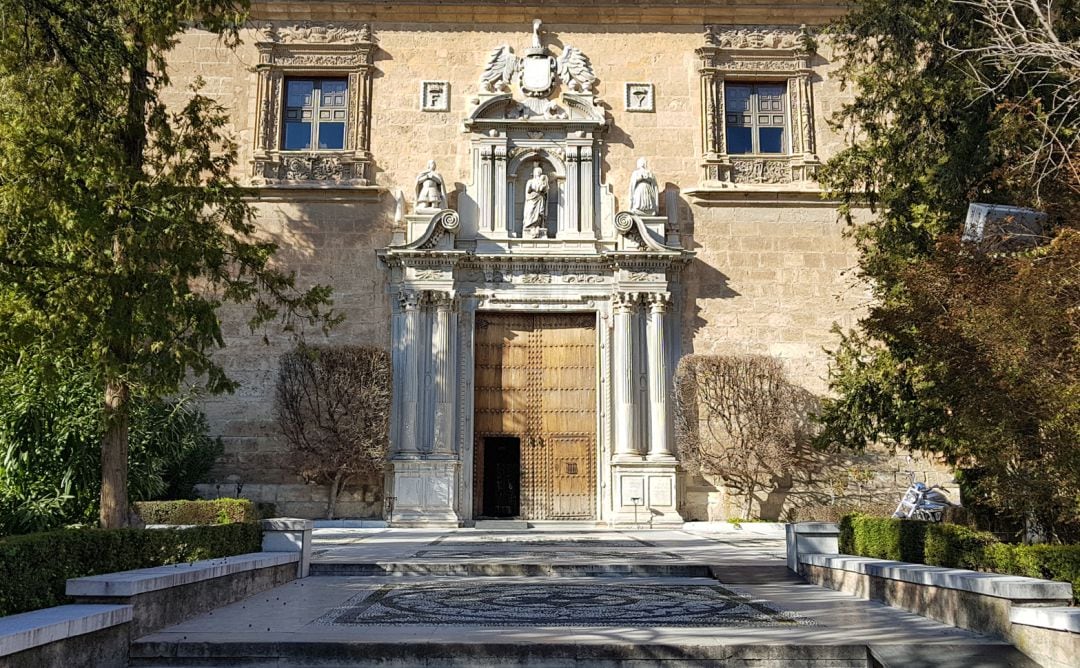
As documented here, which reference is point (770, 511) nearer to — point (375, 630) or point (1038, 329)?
point (1038, 329)

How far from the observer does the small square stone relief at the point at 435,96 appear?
18.5 meters

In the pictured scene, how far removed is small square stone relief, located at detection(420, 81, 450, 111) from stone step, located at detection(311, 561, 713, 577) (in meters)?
11.7

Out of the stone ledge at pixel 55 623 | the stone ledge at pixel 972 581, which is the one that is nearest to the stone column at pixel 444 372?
the stone ledge at pixel 972 581

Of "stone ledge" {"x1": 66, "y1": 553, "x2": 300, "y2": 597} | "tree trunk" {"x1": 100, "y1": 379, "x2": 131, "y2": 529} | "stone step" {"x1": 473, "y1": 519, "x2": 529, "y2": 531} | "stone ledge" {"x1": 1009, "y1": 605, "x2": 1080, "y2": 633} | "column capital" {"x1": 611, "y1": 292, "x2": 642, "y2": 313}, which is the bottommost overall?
"stone step" {"x1": 473, "y1": 519, "x2": 529, "y2": 531}

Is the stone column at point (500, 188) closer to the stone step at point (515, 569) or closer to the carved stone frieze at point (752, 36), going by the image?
the carved stone frieze at point (752, 36)

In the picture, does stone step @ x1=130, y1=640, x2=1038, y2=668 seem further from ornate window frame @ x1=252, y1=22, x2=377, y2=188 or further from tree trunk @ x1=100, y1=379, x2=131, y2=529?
ornate window frame @ x1=252, y1=22, x2=377, y2=188

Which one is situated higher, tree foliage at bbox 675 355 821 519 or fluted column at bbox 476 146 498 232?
fluted column at bbox 476 146 498 232

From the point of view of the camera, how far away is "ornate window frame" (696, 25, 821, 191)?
18.3 meters

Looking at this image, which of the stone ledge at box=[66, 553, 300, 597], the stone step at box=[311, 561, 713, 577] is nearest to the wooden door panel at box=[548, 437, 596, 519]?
the stone step at box=[311, 561, 713, 577]

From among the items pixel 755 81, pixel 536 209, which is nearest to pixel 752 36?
pixel 755 81

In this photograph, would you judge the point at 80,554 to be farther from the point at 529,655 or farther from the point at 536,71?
the point at 536,71

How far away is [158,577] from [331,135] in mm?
14198

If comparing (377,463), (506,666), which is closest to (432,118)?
(377,463)

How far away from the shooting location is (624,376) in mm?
17031
